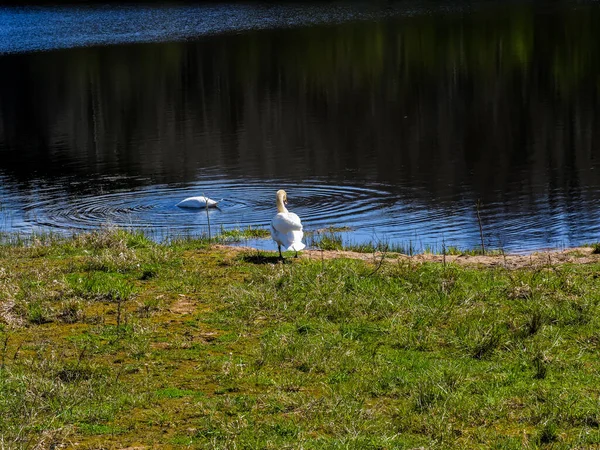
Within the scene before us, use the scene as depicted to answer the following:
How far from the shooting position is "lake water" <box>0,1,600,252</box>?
27609 mm

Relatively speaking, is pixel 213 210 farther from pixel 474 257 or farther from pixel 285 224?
pixel 474 257

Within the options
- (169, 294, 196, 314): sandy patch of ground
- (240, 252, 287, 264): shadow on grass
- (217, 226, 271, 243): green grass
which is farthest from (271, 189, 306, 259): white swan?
(217, 226, 271, 243): green grass

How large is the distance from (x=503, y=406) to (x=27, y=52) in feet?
272

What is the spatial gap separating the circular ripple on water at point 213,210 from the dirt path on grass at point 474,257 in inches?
246

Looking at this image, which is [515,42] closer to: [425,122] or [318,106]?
[318,106]

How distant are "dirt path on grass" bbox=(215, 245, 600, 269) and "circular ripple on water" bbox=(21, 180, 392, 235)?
626 centimetres

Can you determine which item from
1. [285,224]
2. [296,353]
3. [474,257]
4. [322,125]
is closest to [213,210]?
[285,224]

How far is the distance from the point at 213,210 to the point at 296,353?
16241mm

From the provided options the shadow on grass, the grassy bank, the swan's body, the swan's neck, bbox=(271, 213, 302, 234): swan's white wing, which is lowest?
the grassy bank

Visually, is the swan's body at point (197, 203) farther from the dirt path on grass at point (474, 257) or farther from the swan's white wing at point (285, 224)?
the swan's white wing at point (285, 224)

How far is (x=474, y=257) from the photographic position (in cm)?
1841

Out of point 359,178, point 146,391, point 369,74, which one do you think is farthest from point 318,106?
point 146,391

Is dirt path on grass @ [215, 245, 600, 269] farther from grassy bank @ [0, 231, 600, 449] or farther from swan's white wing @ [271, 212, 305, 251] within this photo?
grassy bank @ [0, 231, 600, 449]

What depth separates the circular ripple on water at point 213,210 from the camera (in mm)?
25984
